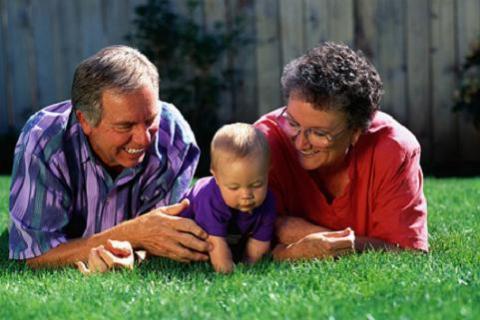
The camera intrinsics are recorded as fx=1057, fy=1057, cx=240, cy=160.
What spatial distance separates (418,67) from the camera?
9367 millimetres

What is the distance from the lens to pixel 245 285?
14.4 ft

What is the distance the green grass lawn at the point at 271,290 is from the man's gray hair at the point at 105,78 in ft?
2.56

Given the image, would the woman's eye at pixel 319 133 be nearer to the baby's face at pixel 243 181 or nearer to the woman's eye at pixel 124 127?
the baby's face at pixel 243 181

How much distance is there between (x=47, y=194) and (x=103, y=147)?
1.25ft

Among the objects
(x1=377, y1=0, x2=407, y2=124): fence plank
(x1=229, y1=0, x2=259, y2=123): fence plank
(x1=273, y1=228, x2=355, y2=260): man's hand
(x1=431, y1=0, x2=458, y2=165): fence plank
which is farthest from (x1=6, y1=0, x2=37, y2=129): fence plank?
(x1=273, y1=228, x2=355, y2=260): man's hand

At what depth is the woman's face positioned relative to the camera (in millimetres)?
4871

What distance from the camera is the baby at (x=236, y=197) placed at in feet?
15.3

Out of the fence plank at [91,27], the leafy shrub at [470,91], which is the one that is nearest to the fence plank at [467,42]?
the leafy shrub at [470,91]

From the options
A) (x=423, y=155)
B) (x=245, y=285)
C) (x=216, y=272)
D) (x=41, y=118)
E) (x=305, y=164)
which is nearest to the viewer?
(x=245, y=285)

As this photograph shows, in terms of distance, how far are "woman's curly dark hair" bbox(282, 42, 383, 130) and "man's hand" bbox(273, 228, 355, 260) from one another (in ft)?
1.72

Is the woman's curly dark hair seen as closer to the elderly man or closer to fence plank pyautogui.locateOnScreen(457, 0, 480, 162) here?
the elderly man

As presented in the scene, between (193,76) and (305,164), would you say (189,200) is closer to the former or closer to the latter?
(305,164)

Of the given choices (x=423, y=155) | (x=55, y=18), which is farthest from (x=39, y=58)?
(x=423, y=155)

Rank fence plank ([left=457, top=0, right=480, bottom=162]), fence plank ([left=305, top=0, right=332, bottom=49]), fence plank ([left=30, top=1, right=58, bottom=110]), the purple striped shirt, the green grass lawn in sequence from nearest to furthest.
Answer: the green grass lawn
the purple striped shirt
fence plank ([left=457, top=0, right=480, bottom=162])
fence plank ([left=305, top=0, right=332, bottom=49])
fence plank ([left=30, top=1, right=58, bottom=110])
